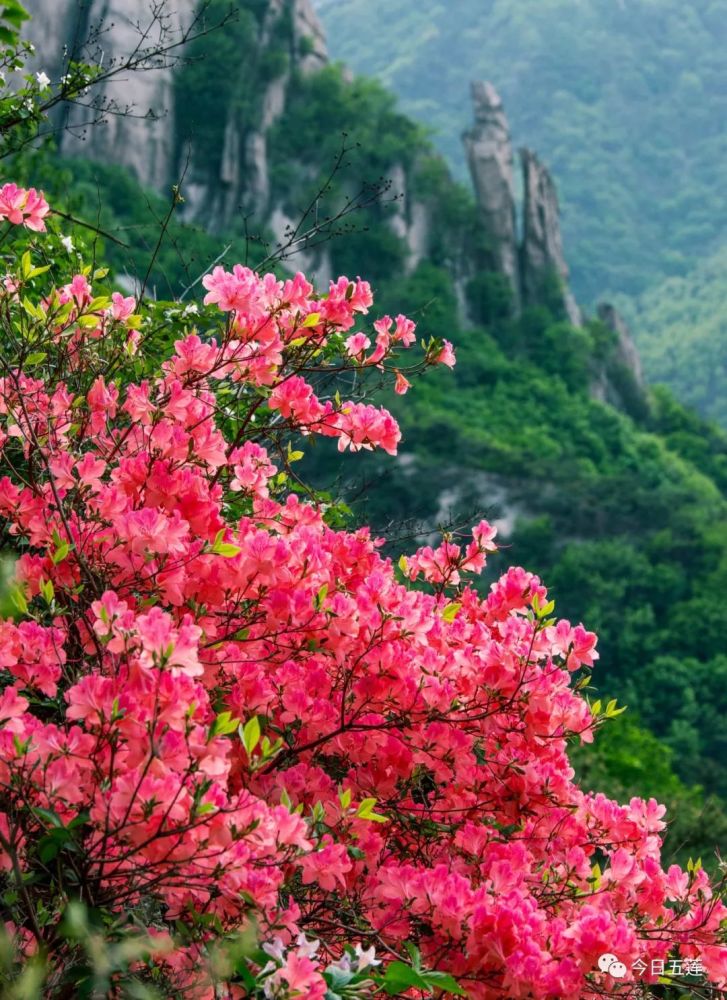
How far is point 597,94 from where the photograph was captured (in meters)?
95.4

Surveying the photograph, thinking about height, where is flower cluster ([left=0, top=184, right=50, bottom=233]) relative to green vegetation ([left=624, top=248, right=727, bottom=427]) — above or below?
below

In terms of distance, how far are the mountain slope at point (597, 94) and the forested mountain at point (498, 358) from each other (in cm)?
3126

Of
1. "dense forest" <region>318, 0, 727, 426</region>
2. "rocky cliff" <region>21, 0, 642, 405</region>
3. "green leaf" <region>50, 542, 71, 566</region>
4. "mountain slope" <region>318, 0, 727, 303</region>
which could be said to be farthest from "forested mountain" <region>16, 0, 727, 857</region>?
"mountain slope" <region>318, 0, 727, 303</region>

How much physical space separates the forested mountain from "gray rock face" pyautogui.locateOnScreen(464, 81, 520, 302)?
78 mm

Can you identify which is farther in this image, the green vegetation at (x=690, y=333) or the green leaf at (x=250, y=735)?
the green vegetation at (x=690, y=333)

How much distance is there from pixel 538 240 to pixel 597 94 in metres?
53.9

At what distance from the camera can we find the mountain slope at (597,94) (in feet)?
266

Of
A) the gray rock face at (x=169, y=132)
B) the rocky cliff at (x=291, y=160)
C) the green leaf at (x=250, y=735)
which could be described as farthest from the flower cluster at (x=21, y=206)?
the rocky cliff at (x=291, y=160)

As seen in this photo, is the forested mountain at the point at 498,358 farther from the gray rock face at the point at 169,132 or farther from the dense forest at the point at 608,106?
the dense forest at the point at 608,106

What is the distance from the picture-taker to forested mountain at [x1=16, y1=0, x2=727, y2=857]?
101 ft

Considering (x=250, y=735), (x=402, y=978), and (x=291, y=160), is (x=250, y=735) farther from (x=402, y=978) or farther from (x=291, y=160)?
(x=291, y=160)

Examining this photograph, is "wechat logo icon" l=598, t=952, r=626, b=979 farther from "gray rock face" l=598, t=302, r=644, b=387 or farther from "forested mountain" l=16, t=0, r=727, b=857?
"gray rock face" l=598, t=302, r=644, b=387

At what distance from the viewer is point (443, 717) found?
7.42ft

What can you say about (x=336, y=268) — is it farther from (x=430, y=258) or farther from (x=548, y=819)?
(x=548, y=819)
